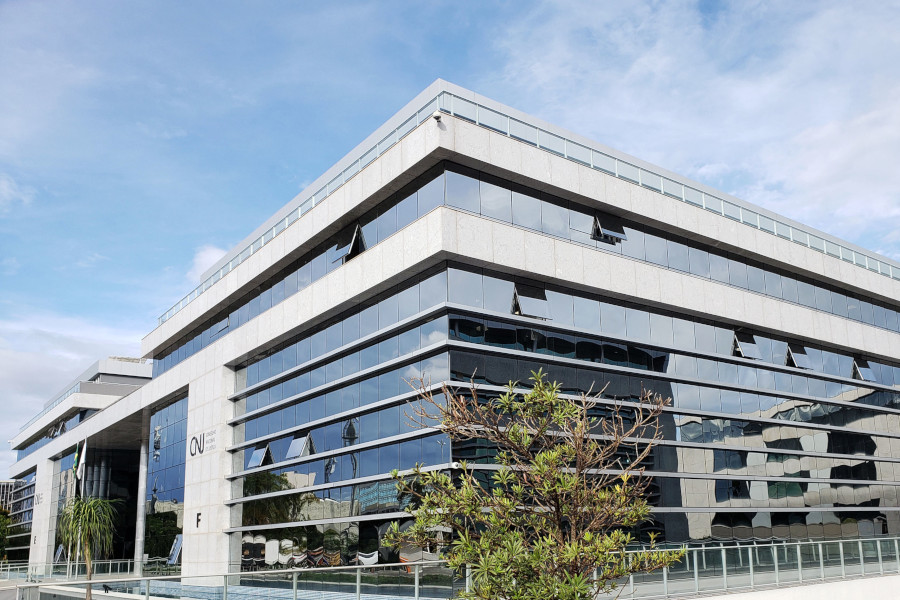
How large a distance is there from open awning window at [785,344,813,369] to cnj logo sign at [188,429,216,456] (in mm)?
23999

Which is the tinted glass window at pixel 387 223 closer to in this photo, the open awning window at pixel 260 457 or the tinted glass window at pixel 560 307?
the tinted glass window at pixel 560 307

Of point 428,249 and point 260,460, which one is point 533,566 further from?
point 260,460

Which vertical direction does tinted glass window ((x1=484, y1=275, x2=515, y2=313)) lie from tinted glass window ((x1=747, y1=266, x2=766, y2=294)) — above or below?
below

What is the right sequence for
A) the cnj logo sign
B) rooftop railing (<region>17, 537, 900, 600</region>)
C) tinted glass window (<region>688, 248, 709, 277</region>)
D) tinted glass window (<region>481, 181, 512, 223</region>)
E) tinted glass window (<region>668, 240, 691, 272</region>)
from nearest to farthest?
rooftop railing (<region>17, 537, 900, 600</region>), tinted glass window (<region>481, 181, 512, 223</region>), tinted glass window (<region>668, 240, 691, 272</region>), tinted glass window (<region>688, 248, 709, 277</region>), the cnj logo sign

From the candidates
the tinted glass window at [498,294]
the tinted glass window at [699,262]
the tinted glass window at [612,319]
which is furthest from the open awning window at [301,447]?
the tinted glass window at [699,262]

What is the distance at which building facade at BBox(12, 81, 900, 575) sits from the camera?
76.3 ft

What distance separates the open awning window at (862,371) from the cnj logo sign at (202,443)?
93.3 ft

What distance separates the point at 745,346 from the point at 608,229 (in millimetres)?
8112

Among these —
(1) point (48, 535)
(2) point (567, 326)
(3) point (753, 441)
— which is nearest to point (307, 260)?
(2) point (567, 326)

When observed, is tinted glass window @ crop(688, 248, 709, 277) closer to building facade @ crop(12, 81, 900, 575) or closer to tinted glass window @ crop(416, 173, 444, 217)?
building facade @ crop(12, 81, 900, 575)

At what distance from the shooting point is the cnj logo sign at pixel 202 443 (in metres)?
33.6

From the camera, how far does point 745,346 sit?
30594 millimetres

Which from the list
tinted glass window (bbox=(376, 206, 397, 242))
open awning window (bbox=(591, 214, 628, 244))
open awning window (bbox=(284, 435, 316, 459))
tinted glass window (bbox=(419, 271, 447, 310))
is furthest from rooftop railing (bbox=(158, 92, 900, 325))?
open awning window (bbox=(284, 435, 316, 459))

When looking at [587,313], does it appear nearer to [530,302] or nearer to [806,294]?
[530,302]
